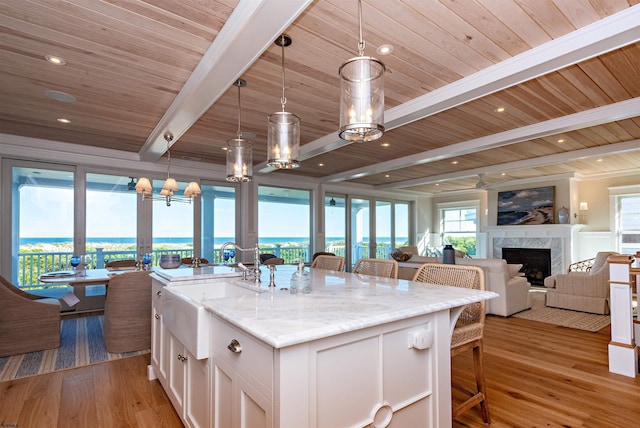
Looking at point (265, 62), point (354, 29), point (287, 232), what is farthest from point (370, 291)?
point (287, 232)

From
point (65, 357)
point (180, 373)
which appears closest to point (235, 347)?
point (180, 373)

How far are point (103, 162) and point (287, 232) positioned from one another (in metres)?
3.69

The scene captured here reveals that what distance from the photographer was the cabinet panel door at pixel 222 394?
139cm

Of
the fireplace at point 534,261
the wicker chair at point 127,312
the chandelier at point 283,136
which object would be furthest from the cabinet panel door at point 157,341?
the fireplace at point 534,261

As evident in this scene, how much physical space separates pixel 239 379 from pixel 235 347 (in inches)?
4.9

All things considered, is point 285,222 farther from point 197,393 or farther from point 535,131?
point 197,393

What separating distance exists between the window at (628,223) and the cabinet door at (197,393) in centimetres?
863

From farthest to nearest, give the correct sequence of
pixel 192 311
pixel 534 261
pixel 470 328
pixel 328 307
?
pixel 534 261
pixel 470 328
pixel 192 311
pixel 328 307

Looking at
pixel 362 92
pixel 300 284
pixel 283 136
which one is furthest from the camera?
pixel 283 136

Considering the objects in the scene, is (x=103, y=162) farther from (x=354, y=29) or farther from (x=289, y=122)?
(x=354, y=29)

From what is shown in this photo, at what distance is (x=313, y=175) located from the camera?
7402 mm

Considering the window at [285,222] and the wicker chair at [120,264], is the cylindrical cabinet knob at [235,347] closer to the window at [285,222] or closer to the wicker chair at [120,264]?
the wicker chair at [120,264]

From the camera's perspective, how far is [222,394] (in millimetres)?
1459

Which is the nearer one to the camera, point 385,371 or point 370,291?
point 385,371
